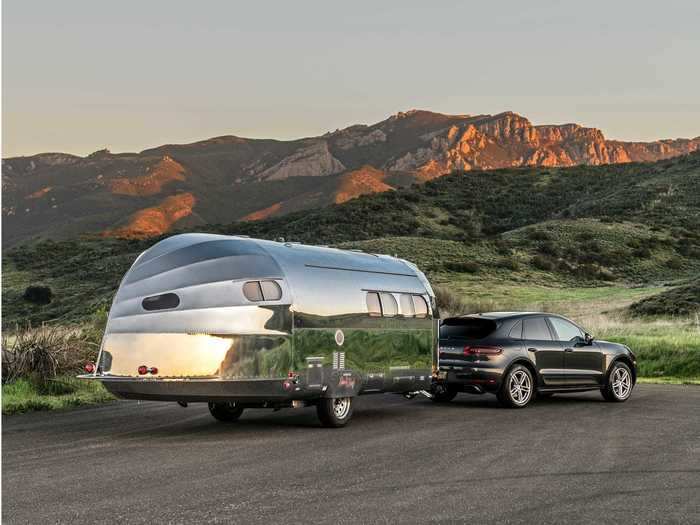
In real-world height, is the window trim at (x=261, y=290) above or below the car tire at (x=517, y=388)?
above

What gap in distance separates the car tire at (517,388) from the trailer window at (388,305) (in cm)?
268

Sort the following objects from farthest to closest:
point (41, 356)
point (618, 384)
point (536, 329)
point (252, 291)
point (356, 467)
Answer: point (618, 384), point (41, 356), point (536, 329), point (252, 291), point (356, 467)

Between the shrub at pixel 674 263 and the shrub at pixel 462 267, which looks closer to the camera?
A: the shrub at pixel 462 267

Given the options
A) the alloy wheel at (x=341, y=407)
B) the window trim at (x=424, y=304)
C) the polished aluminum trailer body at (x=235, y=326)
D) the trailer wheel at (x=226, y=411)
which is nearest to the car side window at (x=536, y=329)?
the window trim at (x=424, y=304)

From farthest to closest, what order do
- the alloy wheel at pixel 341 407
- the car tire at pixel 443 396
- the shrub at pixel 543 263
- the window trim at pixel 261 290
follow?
the shrub at pixel 543 263, the car tire at pixel 443 396, the alloy wheel at pixel 341 407, the window trim at pixel 261 290

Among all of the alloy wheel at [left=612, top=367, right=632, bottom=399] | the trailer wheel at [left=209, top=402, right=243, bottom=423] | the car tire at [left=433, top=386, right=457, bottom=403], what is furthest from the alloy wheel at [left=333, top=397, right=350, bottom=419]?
the alloy wheel at [left=612, top=367, right=632, bottom=399]

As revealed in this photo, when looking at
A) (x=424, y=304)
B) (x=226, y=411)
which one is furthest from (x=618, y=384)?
(x=226, y=411)

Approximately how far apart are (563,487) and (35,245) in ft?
367

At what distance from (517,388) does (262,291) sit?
19.6 feet

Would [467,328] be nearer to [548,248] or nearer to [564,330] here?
[564,330]

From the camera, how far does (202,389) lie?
12141mm

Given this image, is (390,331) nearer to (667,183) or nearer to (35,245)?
(667,183)

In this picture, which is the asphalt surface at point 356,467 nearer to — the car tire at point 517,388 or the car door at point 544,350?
the car tire at point 517,388

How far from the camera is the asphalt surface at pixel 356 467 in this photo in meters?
7.89
